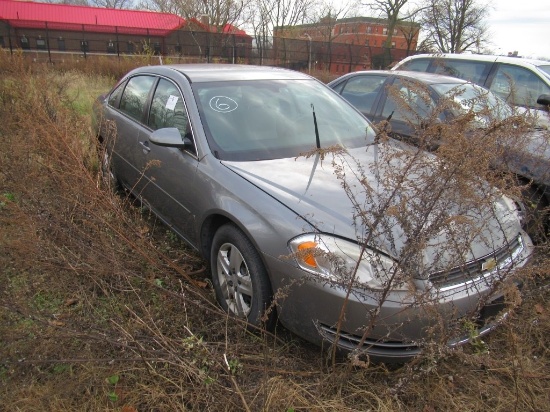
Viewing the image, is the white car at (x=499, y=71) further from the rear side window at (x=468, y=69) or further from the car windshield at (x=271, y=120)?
the car windshield at (x=271, y=120)

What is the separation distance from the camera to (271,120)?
309 cm

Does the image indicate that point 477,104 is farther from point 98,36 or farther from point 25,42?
point 98,36

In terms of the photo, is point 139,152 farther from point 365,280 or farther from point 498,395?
point 498,395

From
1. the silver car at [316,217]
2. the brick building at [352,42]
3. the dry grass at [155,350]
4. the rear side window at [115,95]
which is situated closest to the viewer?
the silver car at [316,217]

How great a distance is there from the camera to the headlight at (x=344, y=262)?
71.9 inches

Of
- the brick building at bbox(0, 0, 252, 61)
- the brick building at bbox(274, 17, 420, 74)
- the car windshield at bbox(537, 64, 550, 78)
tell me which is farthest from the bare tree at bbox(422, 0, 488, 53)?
the car windshield at bbox(537, 64, 550, 78)

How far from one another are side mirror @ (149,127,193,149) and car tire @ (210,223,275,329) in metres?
0.72

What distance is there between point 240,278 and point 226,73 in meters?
1.90

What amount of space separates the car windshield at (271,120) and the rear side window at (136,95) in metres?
0.92

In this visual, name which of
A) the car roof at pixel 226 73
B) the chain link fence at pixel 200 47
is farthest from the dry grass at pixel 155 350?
the chain link fence at pixel 200 47

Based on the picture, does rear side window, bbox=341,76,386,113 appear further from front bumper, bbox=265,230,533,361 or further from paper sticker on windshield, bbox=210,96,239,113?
front bumper, bbox=265,230,533,361

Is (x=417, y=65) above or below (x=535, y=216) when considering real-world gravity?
above

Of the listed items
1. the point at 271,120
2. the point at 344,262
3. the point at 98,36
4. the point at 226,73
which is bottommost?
the point at 344,262

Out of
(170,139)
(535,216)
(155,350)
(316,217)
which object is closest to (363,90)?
(535,216)
